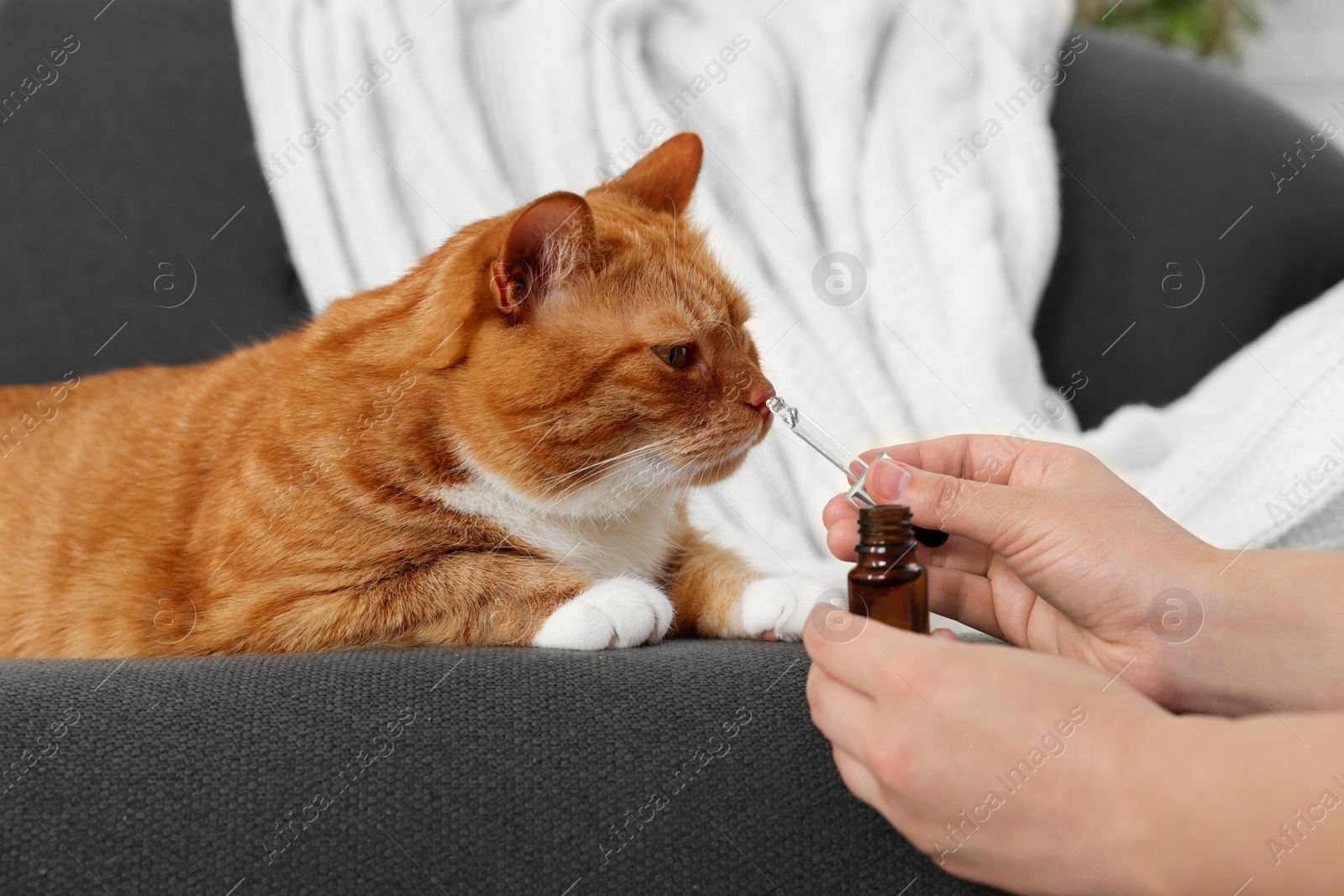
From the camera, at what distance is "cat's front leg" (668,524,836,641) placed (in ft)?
4.15

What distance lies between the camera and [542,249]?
1.19m

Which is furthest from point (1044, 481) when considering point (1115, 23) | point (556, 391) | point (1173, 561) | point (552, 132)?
point (1115, 23)

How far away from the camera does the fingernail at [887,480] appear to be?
1.00 m

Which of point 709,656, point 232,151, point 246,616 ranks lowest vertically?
point 709,656

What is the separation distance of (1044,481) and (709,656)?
0.43m

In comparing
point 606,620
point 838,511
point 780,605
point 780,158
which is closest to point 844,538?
point 838,511

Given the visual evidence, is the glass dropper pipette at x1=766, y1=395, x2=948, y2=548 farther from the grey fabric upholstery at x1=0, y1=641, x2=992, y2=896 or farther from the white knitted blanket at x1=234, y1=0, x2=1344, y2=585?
the white knitted blanket at x1=234, y1=0, x2=1344, y2=585

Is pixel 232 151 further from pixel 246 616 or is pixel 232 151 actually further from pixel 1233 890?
pixel 1233 890

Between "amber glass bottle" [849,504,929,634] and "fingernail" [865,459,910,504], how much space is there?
0.10 meters

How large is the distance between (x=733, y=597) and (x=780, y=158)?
1.35 meters

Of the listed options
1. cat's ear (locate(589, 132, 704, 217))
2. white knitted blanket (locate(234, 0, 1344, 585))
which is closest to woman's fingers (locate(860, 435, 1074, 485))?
cat's ear (locate(589, 132, 704, 217))

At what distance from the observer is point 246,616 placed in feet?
3.96

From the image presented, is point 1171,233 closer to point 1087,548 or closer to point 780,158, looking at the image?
point 780,158

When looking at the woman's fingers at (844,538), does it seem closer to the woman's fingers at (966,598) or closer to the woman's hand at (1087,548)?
the woman's hand at (1087,548)
